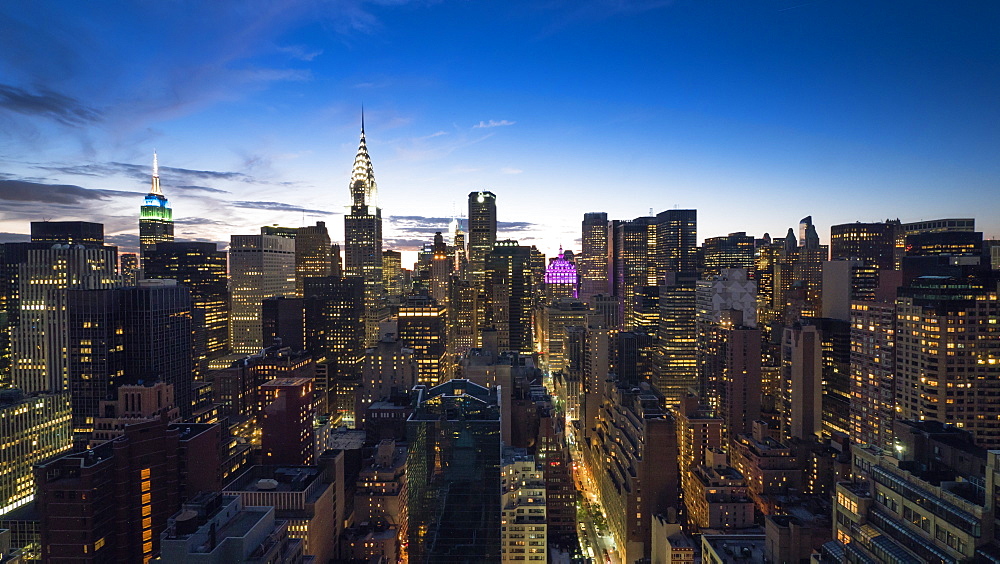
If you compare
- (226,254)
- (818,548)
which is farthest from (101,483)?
(226,254)

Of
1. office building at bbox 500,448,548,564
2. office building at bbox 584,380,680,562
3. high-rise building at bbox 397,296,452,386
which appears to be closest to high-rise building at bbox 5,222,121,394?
high-rise building at bbox 397,296,452,386

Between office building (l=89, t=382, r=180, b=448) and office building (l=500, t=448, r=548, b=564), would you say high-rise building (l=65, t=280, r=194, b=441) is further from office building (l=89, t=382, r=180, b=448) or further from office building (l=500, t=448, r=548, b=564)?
office building (l=500, t=448, r=548, b=564)

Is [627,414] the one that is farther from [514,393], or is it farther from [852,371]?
[852,371]

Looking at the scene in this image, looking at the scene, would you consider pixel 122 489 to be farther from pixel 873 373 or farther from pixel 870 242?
pixel 870 242

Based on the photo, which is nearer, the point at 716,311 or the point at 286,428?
the point at 286,428

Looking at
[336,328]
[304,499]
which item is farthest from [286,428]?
[336,328]
